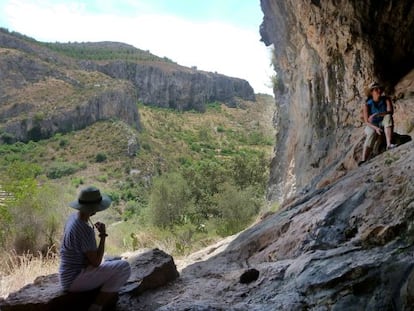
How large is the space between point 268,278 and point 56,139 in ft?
175

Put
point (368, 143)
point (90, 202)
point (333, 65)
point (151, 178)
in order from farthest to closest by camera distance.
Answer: point (151, 178), point (333, 65), point (368, 143), point (90, 202)

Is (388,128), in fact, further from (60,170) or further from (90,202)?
(60,170)

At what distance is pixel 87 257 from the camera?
4766 mm

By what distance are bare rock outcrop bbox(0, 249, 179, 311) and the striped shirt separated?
0.91 ft

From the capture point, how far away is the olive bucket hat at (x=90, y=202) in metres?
4.87

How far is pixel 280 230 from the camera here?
7191 millimetres

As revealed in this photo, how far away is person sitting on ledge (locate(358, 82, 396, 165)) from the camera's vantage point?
25.2 ft

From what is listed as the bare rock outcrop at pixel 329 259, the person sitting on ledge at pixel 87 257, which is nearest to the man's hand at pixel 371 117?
the bare rock outcrop at pixel 329 259

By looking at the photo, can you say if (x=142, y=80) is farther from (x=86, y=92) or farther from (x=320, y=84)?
(x=320, y=84)

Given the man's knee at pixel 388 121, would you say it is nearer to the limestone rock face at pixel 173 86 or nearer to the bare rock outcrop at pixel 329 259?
the bare rock outcrop at pixel 329 259

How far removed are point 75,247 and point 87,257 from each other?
0.53 feet

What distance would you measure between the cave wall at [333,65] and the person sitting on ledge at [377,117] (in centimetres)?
100

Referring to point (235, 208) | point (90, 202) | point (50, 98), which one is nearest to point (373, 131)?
point (90, 202)

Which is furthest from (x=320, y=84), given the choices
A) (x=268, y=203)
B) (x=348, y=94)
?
(x=268, y=203)
